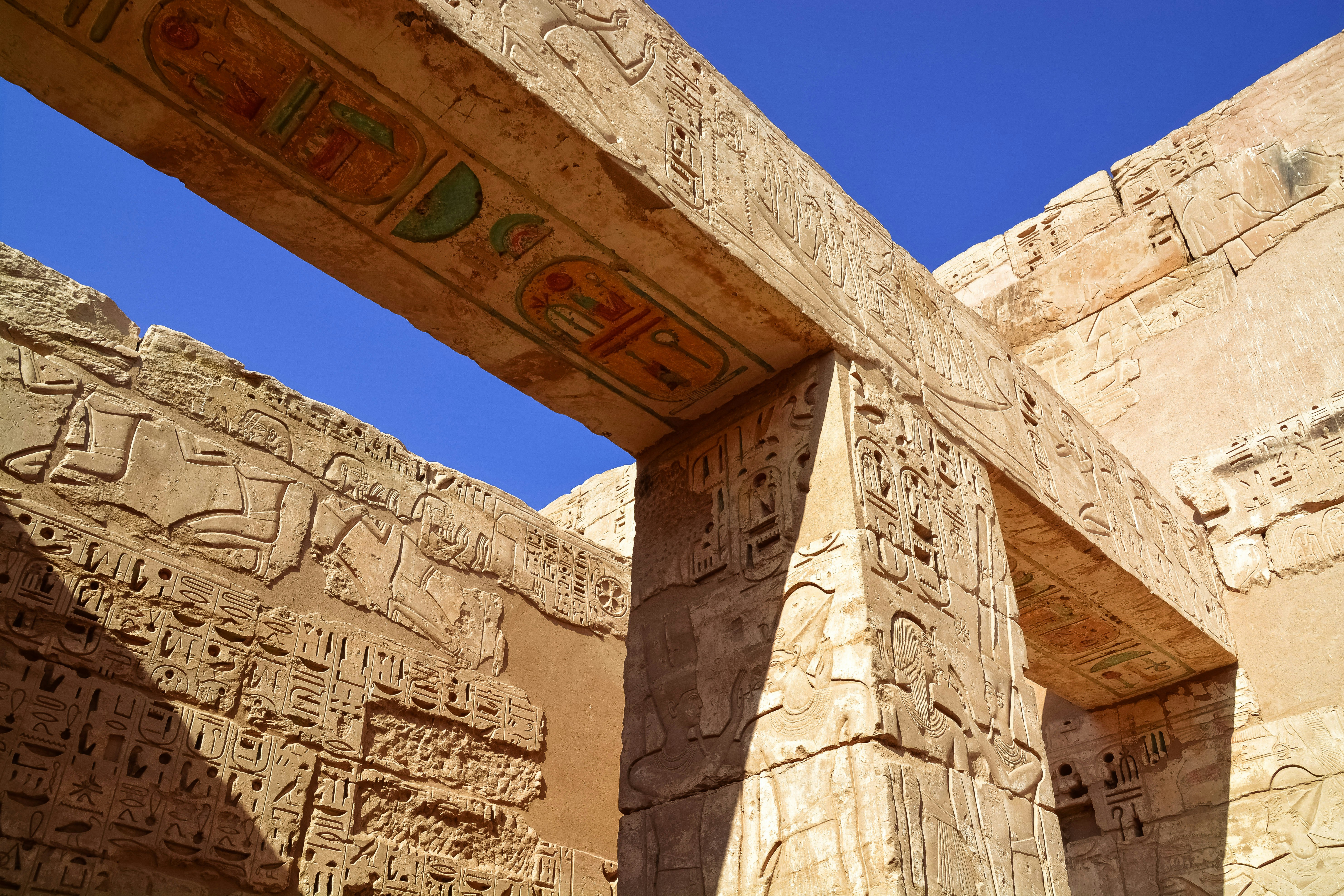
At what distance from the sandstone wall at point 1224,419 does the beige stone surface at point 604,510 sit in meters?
3.20

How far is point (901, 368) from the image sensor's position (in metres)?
3.83

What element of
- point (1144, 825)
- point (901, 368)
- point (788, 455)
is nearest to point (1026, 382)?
point (901, 368)

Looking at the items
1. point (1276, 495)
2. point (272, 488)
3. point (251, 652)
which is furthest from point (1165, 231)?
point (251, 652)

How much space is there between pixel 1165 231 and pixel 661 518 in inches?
210

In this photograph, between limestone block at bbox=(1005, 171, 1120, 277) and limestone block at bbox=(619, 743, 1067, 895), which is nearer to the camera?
limestone block at bbox=(619, 743, 1067, 895)

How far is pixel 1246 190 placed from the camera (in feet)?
22.9

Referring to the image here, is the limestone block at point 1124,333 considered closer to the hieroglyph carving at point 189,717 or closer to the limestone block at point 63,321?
the hieroglyph carving at point 189,717

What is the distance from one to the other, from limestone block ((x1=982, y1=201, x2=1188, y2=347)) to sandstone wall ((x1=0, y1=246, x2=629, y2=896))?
13.6ft

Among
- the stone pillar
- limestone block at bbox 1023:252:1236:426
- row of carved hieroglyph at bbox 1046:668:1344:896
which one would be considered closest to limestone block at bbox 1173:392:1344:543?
row of carved hieroglyph at bbox 1046:668:1344:896

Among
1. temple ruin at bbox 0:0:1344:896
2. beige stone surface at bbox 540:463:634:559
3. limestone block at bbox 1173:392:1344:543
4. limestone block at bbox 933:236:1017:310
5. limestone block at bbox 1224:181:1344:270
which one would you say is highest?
limestone block at bbox 933:236:1017:310

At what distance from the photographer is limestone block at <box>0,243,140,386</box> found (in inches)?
187

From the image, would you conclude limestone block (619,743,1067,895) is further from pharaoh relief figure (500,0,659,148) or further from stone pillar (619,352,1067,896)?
pharaoh relief figure (500,0,659,148)

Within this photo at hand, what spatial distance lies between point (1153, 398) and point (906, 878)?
507 cm

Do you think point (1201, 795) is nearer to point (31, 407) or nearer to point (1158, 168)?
point (1158, 168)
